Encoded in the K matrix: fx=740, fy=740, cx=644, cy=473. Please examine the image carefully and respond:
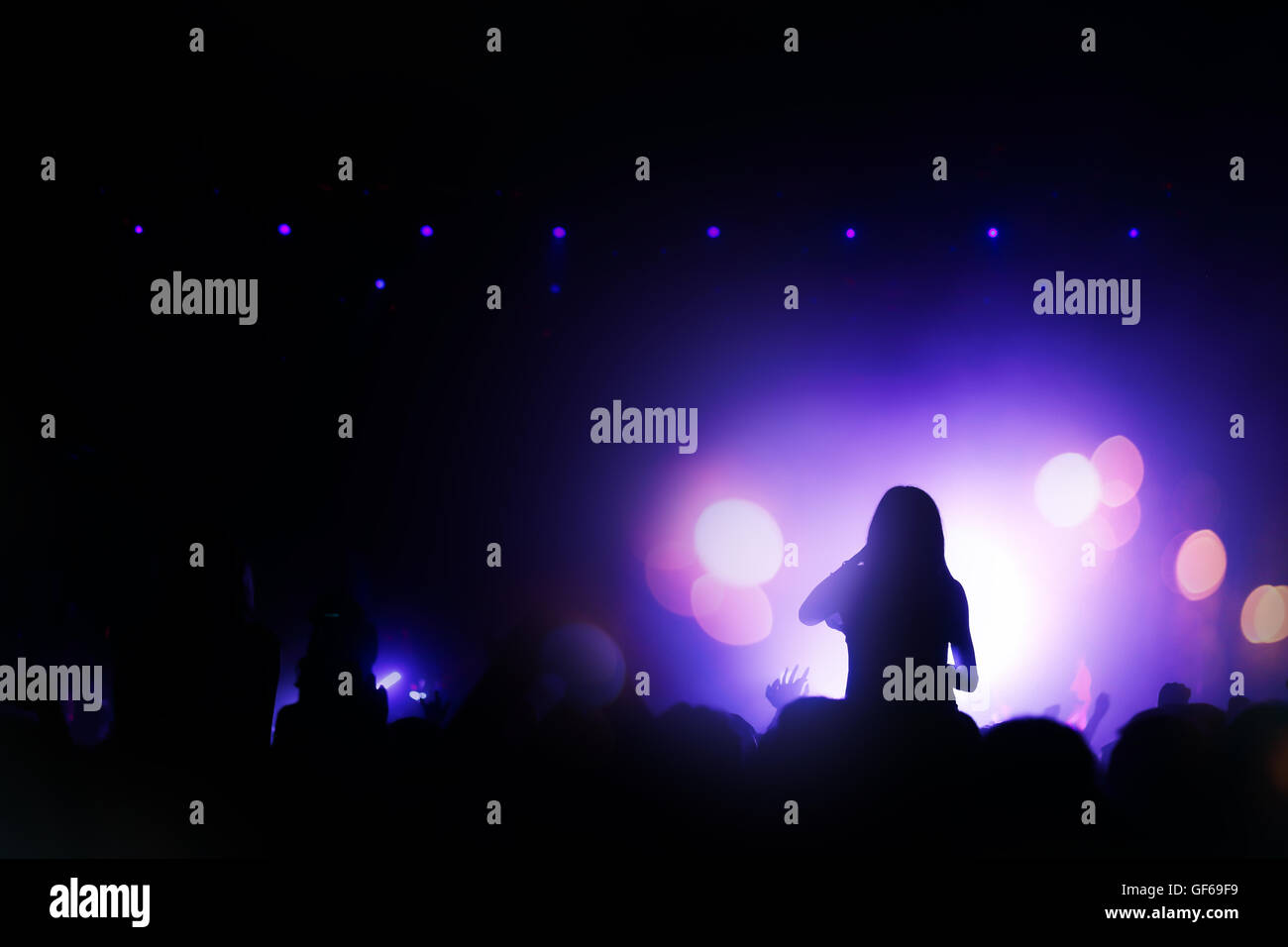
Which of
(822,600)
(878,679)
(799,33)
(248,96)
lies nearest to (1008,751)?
(878,679)

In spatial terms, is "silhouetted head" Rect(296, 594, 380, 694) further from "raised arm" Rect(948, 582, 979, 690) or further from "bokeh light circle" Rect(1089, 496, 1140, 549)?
"bokeh light circle" Rect(1089, 496, 1140, 549)

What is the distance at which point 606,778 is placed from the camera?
2.20 metres

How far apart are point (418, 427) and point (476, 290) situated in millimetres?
1059

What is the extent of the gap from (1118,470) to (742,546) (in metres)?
2.93

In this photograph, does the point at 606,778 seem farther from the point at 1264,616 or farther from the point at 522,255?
the point at 1264,616

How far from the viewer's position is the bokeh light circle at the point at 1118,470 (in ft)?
18.2

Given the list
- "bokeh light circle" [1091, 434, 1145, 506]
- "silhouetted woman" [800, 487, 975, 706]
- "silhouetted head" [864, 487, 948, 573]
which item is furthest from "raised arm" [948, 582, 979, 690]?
"bokeh light circle" [1091, 434, 1145, 506]

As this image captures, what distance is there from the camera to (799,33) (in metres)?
4.06

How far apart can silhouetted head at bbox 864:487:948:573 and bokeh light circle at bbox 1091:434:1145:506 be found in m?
3.79

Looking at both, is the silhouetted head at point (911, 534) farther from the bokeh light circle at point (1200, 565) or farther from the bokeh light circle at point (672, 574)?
the bokeh light circle at point (1200, 565)

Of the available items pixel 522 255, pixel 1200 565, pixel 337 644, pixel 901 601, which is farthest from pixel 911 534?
pixel 1200 565

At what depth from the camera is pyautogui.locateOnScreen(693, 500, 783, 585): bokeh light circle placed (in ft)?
18.5

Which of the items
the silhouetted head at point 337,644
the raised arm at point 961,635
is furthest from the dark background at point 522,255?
the raised arm at point 961,635

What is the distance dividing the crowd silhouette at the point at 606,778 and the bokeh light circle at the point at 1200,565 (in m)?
4.06
